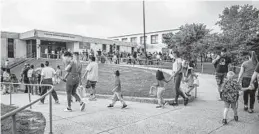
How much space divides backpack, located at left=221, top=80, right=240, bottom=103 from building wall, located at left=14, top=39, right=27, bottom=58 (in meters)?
32.5

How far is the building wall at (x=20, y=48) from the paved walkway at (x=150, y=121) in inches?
1122

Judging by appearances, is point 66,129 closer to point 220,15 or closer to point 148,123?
point 148,123

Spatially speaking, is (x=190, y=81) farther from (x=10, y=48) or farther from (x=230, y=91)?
(x=10, y=48)

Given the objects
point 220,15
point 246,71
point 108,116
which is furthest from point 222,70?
point 220,15

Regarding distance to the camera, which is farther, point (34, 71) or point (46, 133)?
point (34, 71)

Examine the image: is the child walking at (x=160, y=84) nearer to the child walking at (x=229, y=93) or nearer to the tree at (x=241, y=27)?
the child walking at (x=229, y=93)

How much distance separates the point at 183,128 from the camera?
180 inches

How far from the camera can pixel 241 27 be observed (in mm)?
16234

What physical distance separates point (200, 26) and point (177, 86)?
74.3 ft

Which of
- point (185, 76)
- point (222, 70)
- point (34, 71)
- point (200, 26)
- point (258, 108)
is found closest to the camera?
point (258, 108)

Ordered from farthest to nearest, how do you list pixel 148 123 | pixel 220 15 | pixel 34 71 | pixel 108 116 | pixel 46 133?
pixel 220 15, pixel 34 71, pixel 108 116, pixel 148 123, pixel 46 133

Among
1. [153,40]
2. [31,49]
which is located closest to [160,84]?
[31,49]

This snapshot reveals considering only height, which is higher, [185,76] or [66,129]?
[185,76]

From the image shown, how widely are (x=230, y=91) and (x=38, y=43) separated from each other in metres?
30.9
